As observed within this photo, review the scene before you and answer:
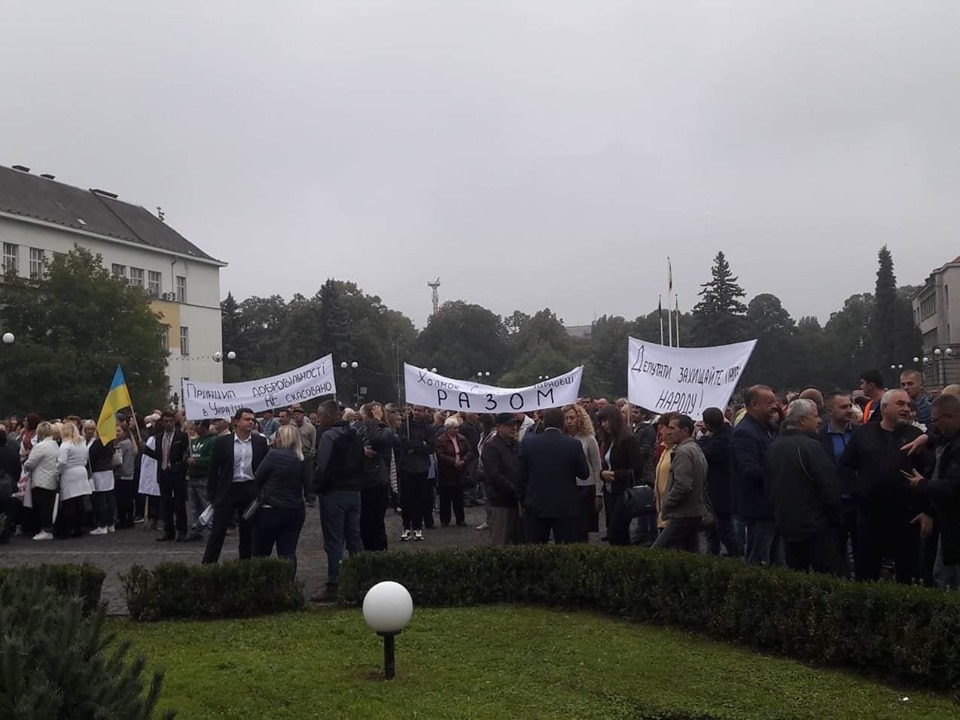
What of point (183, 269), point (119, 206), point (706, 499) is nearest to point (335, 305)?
point (183, 269)

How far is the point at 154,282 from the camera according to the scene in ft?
261

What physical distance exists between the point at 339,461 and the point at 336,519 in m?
0.69

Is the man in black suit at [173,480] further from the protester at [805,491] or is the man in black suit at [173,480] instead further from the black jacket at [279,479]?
the protester at [805,491]

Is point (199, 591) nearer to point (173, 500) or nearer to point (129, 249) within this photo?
point (173, 500)

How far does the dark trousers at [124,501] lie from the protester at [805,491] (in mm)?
13265

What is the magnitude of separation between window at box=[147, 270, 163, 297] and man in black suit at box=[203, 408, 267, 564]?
7004cm

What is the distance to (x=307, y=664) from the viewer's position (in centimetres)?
805

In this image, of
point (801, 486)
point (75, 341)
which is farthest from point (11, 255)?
point (801, 486)

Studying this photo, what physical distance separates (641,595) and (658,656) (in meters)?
1.30

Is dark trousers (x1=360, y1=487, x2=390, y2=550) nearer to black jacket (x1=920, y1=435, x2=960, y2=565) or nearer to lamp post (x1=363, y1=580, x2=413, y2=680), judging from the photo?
lamp post (x1=363, y1=580, x2=413, y2=680)

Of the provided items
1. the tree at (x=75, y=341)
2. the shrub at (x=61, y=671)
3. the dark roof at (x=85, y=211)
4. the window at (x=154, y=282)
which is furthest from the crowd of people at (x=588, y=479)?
the window at (x=154, y=282)

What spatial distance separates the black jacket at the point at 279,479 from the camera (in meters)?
10.5

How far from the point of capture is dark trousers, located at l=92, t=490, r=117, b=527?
58.3 ft

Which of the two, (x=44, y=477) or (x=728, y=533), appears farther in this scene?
(x=44, y=477)
